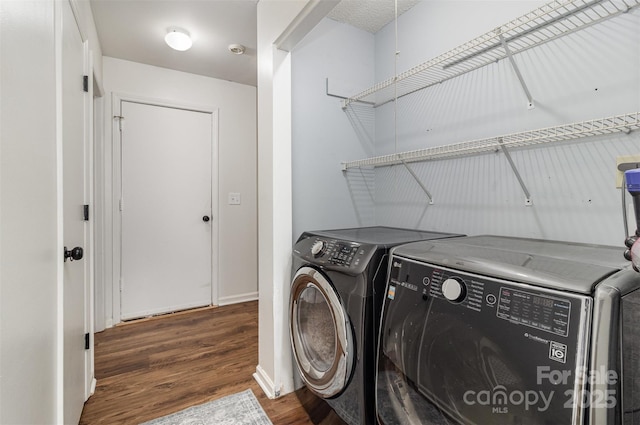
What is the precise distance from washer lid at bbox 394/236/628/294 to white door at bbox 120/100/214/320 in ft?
8.66

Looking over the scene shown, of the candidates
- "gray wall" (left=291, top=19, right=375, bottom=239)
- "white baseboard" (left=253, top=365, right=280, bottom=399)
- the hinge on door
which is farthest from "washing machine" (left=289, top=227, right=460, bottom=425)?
the hinge on door

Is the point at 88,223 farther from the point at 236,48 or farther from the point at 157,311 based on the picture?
the point at 236,48

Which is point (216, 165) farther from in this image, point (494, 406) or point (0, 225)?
point (494, 406)

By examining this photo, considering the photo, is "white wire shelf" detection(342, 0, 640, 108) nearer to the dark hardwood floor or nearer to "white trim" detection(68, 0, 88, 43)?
"white trim" detection(68, 0, 88, 43)

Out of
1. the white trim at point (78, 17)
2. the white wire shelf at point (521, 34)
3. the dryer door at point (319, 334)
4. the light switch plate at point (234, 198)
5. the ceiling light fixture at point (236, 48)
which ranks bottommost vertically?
the dryer door at point (319, 334)

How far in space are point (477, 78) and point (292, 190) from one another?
1.21 m

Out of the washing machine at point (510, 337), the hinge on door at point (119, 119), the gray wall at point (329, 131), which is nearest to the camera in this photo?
the washing machine at point (510, 337)

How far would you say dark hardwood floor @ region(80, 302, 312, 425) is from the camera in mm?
1623

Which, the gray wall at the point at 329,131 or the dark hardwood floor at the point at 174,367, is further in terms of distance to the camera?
the gray wall at the point at 329,131

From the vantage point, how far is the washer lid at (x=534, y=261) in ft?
2.28

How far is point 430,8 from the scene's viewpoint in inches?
71.0

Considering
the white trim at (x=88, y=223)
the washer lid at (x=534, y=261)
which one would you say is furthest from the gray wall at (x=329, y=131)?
the white trim at (x=88, y=223)

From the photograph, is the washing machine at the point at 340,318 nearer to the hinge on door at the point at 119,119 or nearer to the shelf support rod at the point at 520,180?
the shelf support rod at the point at 520,180

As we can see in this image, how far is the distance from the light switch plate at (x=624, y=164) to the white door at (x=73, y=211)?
2170 millimetres
